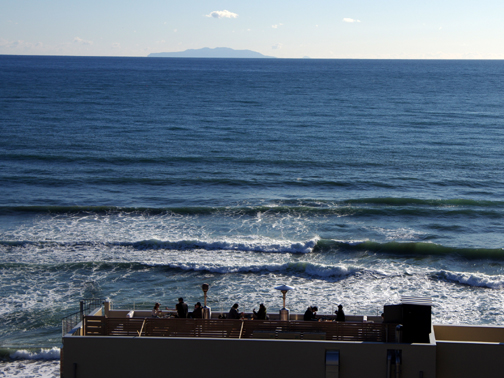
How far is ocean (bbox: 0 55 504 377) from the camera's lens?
2027cm

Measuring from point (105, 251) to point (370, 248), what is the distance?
40.6ft

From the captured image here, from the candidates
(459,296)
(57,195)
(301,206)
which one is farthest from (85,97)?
(459,296)

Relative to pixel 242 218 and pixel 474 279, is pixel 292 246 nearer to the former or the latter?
pixel 242 218

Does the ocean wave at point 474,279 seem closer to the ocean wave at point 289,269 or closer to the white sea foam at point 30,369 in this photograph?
the ocean wave at point 289,269

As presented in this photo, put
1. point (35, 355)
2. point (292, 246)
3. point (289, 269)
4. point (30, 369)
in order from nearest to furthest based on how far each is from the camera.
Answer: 1. point (30, 369)
2. point (35, 355)
3. point (289, 269)
4. point (292, 246)

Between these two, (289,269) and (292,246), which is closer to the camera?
(289,269)

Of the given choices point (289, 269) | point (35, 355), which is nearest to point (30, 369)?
point (35, 355)

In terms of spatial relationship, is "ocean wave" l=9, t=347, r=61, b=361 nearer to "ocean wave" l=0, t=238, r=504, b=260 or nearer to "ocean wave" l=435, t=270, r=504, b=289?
"ocean wave" l=0, t=238, r=504, b=260

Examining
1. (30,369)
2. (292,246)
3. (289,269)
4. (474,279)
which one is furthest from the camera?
(292,246)

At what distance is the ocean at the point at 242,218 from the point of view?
20.3 meters

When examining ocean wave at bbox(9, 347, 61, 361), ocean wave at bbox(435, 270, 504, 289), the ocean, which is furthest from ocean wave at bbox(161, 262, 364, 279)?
ocean wave at bbox(9, 347, 61, 361)

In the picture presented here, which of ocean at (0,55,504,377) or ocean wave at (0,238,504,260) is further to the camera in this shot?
ocean wave at (0,238,504,260)

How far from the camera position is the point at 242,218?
28.3 meters

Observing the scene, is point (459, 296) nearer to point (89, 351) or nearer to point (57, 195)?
point (89, 351)
